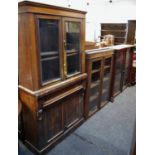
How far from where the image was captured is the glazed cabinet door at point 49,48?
166cm

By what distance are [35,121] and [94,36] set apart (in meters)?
5.47

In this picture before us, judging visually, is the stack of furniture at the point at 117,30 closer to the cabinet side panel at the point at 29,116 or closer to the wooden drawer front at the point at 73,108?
the wooden drawer front at the point at 73,108

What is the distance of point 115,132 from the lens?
2.41m

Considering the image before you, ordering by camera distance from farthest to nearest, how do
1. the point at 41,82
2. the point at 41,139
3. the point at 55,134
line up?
the point at 55,134
the point at 41,139
the point at 41,82

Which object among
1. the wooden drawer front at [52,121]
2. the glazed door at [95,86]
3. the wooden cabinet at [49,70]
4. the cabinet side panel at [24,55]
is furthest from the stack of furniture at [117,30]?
the cabinet side panel at [24,55]

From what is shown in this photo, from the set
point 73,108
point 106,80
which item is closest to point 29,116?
point 73,108

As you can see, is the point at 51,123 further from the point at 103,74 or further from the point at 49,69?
the point at 103,74

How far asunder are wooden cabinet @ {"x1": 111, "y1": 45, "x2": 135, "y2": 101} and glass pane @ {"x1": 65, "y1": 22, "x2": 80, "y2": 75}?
3.56 ft

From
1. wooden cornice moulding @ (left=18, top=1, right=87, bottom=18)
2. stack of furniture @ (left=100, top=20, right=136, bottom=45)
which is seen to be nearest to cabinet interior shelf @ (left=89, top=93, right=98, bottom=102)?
wooden cornice moulding @ (left=18, top=1, right=87, bottom=18)

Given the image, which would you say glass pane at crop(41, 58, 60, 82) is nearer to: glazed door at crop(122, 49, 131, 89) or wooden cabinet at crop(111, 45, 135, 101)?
wooden cabinet at crop(111, 45, 135, 101)

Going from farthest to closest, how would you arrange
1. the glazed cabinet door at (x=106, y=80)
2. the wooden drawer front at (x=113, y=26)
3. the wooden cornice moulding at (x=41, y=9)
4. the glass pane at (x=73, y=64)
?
the wooden drawer front at (x=113, y=26)
the glazed cabinet door at (x=106, y=80)
the glass pane at (x=73, y=64)
the wooden cornice moulding at (x=41, y=9)
